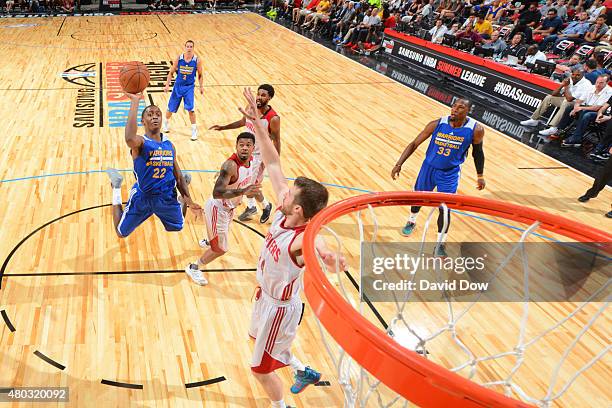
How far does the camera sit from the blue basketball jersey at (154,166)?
4434 millimetres

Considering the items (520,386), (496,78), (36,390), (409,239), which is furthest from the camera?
(496,78)

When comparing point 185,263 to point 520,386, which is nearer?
point 520,386

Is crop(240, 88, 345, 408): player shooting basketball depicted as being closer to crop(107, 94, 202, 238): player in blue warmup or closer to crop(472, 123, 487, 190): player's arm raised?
crop(107, 94, 202, 238): player in blue warmup

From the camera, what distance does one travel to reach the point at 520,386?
3820 millimetres

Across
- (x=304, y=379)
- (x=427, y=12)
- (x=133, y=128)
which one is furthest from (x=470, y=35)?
(x=304, y=379)

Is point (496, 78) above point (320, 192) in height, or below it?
below

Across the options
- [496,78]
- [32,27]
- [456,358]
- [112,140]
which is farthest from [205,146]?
[32,27]

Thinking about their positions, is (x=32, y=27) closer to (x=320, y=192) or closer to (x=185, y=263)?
(x=185, y=263)

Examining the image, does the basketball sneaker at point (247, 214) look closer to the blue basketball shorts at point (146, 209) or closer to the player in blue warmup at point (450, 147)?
the blue basketball shorts at point (146, 209)

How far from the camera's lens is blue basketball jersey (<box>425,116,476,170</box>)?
205 inches

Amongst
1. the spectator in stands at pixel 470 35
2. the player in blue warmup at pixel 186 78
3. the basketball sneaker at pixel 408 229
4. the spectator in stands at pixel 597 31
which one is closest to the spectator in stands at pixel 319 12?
the spectator in stands at pixel 470 35

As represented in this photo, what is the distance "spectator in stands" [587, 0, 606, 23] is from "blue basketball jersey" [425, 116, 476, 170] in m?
9.95

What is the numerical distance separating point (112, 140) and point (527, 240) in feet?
20.3

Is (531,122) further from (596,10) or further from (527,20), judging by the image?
(596,10)
